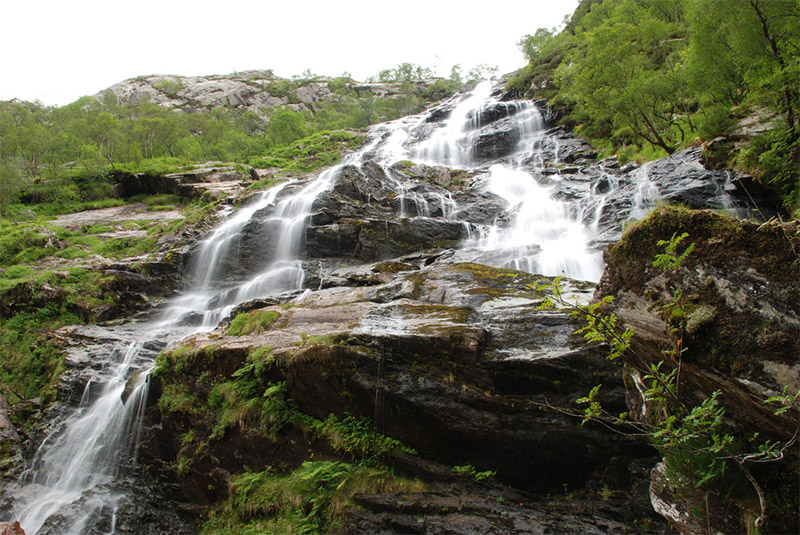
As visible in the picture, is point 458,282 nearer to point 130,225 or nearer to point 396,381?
point 396,381

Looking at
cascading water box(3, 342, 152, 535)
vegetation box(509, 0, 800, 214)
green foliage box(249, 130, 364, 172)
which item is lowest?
cascading water box(3, 342, 152, 535)

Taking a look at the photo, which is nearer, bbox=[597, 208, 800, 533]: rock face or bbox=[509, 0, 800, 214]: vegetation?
bbox=[597, 208, 800, 533]: rock face

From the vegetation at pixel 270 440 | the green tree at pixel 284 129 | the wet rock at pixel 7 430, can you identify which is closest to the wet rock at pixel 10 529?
the vegetation at pixel 270 440

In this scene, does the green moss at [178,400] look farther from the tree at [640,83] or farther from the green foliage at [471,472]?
the tree at [640,83]

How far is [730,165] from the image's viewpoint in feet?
39.5

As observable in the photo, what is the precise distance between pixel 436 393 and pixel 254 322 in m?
4.75

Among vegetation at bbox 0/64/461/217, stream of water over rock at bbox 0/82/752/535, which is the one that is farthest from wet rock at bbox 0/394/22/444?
vegetation at bbox 0/64/461/217

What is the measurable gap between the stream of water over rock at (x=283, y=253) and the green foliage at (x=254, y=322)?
7.64 ft

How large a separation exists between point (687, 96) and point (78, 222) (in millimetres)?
32537

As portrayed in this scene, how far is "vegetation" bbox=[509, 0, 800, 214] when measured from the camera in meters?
9.67

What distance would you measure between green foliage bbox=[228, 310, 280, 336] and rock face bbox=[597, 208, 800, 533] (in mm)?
6691

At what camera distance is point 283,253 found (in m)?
16.0

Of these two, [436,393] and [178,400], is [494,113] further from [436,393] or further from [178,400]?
[178,400]

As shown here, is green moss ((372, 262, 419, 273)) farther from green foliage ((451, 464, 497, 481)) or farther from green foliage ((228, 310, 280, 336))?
green foliage ((451, 464, 497, 481))
